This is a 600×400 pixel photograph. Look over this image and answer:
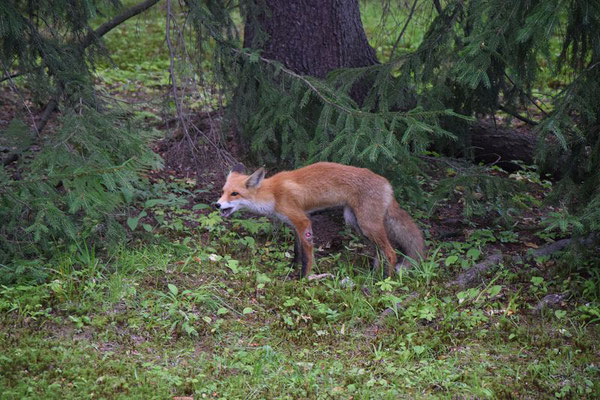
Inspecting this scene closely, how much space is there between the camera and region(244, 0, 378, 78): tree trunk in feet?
27.6

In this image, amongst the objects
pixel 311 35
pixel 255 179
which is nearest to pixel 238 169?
pixel 255 179

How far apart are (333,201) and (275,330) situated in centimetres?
177

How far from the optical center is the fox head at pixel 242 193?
6.65 metres

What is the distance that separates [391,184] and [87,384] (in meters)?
4.13

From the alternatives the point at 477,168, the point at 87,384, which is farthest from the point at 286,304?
the point at 477,168

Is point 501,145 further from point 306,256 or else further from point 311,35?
point 306,256

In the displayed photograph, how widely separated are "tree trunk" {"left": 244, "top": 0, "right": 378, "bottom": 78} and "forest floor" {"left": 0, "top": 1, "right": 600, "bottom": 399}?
6.06 feet

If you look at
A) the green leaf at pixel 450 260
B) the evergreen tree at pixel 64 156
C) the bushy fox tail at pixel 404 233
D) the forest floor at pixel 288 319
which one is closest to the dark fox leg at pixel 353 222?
the forest floor at pixel 288 319

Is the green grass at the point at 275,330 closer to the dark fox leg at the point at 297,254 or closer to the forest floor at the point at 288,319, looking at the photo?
the forest floor at the point at 288,319

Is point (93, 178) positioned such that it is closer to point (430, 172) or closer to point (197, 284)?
point (197, 284)

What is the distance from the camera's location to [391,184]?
24.7ft

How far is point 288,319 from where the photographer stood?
5.75m

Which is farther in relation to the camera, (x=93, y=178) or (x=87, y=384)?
(x=93, y=178)

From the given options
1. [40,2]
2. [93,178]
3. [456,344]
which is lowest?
[456,344]
